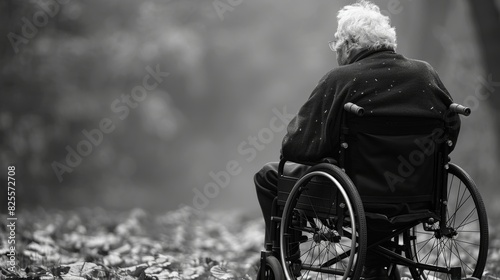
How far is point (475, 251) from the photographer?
20.0ft

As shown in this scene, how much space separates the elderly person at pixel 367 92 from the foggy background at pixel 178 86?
659 cm

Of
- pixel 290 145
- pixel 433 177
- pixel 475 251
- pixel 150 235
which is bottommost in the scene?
pixel 433 177

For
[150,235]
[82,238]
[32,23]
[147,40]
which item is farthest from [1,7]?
[147,40]

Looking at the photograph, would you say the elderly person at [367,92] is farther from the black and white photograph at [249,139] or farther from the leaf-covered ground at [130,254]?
the leaf-covered ground at [130,254]

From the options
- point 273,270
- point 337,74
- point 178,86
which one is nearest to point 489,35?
point 337,74

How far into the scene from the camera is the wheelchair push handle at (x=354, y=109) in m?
3.07

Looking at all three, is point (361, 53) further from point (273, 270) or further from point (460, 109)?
point (273, 270)

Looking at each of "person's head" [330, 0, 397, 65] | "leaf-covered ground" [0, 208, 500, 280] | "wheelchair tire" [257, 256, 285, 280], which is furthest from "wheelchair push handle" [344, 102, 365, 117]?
"leaf-covered ground" [0, 208, 500, 280]

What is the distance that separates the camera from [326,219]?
3.37 metres

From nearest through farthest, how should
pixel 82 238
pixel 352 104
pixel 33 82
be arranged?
pixel 352 104 → pixel 82 238 → pixel 33 82

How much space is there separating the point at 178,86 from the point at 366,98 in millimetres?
14805

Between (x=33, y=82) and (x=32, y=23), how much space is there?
2.38 meters

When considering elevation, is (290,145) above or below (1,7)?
below

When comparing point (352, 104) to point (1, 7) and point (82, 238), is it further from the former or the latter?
point (1, 7)
